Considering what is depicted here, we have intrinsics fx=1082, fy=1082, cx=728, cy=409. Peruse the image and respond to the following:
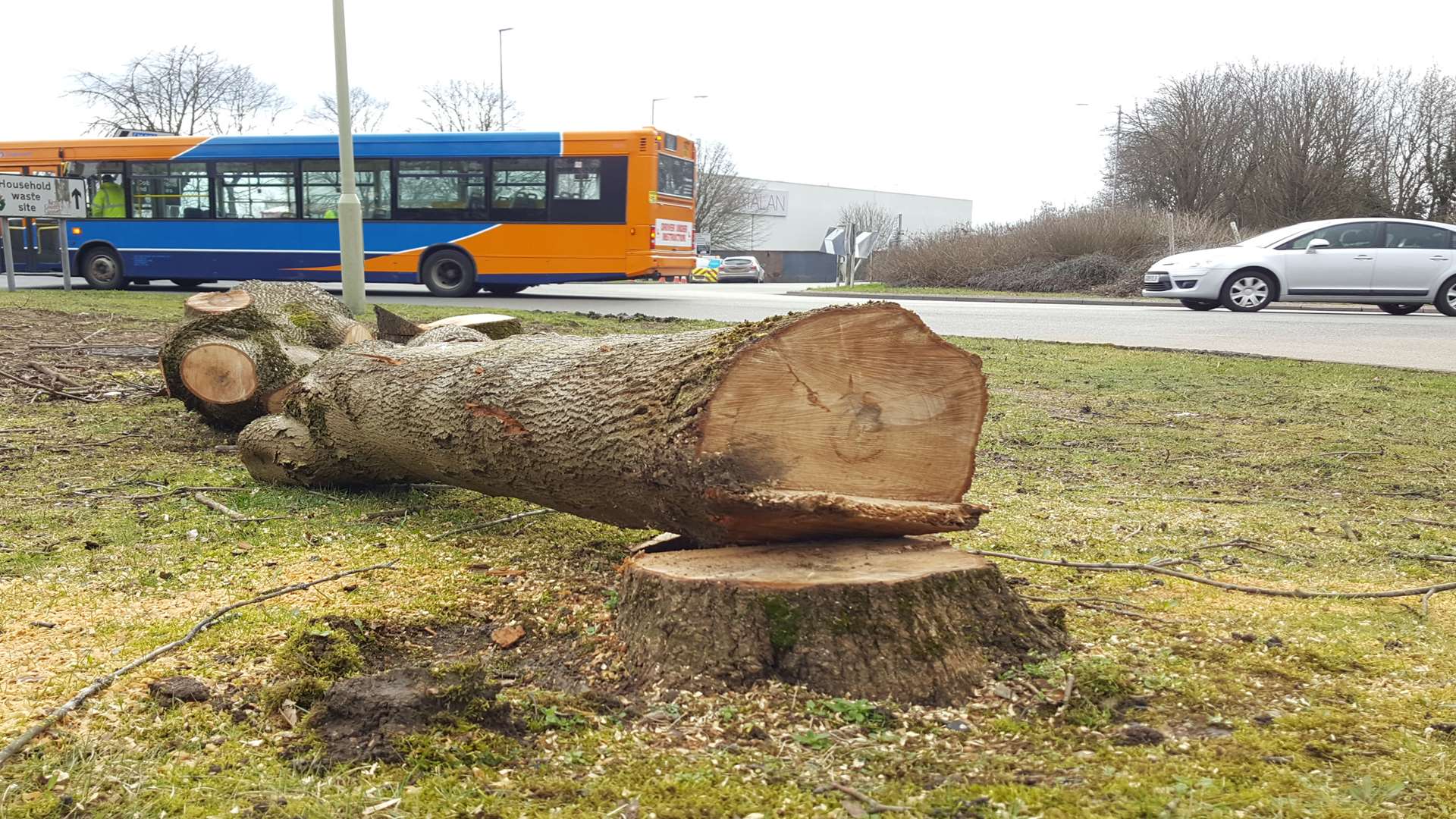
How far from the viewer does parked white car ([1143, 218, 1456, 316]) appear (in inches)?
642

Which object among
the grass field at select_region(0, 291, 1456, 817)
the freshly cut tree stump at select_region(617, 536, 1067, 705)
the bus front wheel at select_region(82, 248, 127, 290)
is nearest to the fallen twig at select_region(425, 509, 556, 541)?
the grass field at select_region(0, 291, 1456, 817)

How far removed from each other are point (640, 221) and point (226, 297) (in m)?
11.1

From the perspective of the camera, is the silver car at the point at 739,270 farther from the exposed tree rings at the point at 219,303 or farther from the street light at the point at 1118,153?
the exposed tree rings at the point at 219,303

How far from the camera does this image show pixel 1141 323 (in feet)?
47.5

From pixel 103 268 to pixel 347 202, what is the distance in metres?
8.37

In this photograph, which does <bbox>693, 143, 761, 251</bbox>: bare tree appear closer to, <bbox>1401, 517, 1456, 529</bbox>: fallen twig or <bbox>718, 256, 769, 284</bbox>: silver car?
<bbox>718, 256, 769, 284</bbox>: silver car

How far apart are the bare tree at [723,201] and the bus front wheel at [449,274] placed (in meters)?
36.4

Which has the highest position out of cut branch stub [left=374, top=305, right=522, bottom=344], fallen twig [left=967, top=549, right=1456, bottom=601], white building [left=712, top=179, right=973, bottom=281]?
white building [left=712, top=179, right=973, bottom=281]

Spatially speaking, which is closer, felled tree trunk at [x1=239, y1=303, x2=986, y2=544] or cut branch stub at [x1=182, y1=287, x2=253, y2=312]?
felled tree trunk at [x1=239, y1=303, x2=986, y2=544]

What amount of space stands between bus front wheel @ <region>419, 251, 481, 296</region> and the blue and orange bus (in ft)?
0.08

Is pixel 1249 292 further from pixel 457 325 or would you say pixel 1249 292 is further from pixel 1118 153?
pixel 1118 153

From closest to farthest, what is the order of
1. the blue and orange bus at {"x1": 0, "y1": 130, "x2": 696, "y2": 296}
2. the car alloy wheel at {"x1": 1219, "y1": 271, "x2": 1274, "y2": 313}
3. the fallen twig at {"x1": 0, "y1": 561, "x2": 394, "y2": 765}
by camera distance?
1. the fallen twig at {"x1": 0, "y1": 561, "x2": 394, "y2": 765}
2. the car alloy wheel at {"x1": 1219, "y1": 271, "x2": 1274, "y2": 313}
3. the blue and orange bus at {"x1": 0, "y1": 130, "x2": 696, "y2": 296}

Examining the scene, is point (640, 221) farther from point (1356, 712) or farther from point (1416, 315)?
point (1356, 712)

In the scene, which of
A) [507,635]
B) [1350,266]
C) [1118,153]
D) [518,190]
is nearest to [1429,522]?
[507,635]
